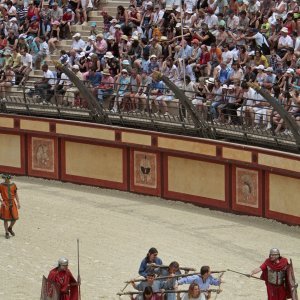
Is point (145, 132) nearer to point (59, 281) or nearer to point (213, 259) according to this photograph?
point (213, 259)

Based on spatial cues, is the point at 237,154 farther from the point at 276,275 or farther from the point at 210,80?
the point at 276,275

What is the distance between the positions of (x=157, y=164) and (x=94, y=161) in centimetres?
228

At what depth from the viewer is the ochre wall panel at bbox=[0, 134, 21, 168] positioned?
1540 inches

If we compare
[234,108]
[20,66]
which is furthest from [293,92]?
[20,66]

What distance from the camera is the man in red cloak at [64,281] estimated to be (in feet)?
81.8

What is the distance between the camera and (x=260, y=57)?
35.2 meters

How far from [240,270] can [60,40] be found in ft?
51.9

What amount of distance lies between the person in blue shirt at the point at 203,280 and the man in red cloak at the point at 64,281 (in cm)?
182

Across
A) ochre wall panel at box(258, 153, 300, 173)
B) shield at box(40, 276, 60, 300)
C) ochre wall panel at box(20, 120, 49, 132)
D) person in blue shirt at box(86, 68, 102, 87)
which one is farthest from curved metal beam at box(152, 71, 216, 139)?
shield at box(40, 276, 60, 300)

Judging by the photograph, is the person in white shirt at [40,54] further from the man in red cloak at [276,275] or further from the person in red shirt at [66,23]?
the man in red cloak at [276,275]

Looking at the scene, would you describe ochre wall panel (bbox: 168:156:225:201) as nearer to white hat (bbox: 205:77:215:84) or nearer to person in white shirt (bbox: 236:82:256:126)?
person in white shirt (bbox: 236:82:256:126)

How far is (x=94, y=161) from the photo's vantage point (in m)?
37.4

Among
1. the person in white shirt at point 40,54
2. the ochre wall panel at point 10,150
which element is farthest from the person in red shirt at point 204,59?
the person in white shirt at point 40,54

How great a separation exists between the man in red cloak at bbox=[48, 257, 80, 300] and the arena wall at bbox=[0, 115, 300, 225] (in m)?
8.02
